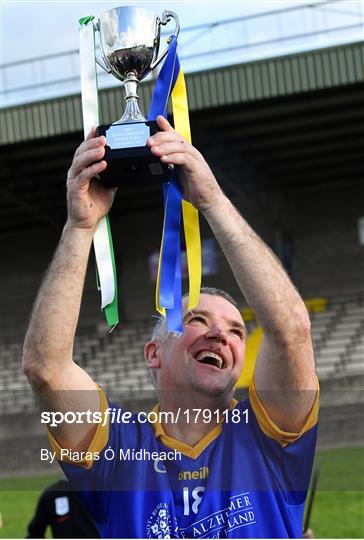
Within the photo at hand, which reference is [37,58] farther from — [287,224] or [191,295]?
[191,295]

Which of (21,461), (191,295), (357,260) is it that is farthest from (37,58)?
(191,295)

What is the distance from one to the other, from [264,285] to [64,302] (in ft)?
1.85

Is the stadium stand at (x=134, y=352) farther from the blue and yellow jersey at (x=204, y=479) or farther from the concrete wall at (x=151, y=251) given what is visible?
the blue and yellow jersey at (x=204, y=479)

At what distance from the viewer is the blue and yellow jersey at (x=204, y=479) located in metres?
3.13

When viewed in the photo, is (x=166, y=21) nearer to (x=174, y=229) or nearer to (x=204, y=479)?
(x=174, y=229)

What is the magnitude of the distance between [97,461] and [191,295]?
1.87 feet

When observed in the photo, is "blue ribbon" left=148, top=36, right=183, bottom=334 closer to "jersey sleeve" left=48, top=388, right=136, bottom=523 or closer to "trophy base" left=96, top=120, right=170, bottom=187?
"trophy base" left=96, top=120, right=170, bottom=187

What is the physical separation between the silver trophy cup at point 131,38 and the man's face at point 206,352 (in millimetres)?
669

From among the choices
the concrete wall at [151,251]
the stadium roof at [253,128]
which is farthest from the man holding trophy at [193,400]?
the concrete wall at [151,251]

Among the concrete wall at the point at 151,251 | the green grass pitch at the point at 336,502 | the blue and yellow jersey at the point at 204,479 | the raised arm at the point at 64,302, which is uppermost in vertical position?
the raised arm at the point at 64,302

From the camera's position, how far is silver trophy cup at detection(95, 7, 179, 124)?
3.42m

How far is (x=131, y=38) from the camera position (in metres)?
3.42

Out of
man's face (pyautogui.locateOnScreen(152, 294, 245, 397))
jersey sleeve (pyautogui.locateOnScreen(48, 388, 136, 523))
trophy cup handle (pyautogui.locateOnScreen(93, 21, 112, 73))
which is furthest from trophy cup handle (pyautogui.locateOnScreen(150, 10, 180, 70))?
jersey sleeve (pyautogui.locateOnScreen(48, 388, 136, 523))

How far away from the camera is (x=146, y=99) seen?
1786cm
